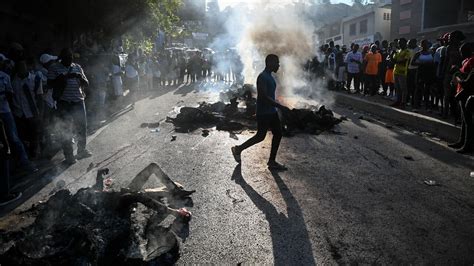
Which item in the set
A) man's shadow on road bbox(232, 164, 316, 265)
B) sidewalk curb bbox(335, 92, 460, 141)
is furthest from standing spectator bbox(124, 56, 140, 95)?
man's shadow on road bbox(232, 164, 316, 265)

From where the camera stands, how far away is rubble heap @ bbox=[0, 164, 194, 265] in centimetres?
301

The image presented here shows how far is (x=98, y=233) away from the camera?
333 centimetres

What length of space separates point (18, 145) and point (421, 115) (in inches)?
340

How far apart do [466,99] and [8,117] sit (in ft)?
24.3

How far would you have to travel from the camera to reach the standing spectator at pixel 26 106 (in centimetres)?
642

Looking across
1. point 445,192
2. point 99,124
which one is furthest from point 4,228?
point 99,124

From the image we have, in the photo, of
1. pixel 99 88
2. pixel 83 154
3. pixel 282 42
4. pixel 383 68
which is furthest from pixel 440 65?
pixel 282 42

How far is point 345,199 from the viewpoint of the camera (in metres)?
4.76

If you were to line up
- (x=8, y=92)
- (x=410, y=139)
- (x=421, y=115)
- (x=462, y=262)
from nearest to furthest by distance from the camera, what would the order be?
(x=462, y=262), (x=8, y=92), (x=410, y=139), (x=421, y=115)

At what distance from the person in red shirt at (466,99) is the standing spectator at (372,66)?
651cm

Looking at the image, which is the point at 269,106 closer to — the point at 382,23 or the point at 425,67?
the point at 425,67

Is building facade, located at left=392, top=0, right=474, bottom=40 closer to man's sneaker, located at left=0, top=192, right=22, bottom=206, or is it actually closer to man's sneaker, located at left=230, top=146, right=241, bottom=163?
man's sneaker, located at left=230, top=146, right=241, bottom=163

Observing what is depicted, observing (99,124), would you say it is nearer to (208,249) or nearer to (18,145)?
(18,145)

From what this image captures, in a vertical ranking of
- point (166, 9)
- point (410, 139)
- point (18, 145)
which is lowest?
point (410, 139)
